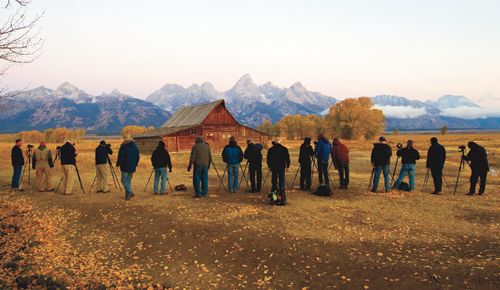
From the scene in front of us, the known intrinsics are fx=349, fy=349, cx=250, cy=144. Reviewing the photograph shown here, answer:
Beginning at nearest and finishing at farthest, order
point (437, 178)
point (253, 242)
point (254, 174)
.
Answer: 1. point (253, 242)
2. point (437, 178)
3. point (254, 174)

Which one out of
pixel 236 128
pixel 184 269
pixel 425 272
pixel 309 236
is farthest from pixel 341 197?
pixel 236 128

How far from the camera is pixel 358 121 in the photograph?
83.4m

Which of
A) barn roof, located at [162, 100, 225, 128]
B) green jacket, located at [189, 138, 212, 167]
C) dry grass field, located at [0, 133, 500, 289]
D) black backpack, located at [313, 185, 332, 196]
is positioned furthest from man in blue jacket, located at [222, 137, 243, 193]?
barn roof, located at [162, 100, 225, 128]

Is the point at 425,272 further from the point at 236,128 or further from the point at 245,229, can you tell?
the point at 236,128

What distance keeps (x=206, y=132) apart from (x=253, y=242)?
45.8 metres

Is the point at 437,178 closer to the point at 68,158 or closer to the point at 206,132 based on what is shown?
the point at 68,158

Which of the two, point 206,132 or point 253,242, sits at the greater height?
point 206,132

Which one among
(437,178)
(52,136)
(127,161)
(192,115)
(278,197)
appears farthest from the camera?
(52,136)

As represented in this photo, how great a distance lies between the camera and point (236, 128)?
57.1m

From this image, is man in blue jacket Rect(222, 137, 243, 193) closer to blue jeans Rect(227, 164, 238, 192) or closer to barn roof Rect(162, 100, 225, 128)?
blue jeans Rect(227, 164, 238, 192)

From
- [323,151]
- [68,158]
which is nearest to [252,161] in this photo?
[323,151]

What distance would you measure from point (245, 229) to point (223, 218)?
1413 mm

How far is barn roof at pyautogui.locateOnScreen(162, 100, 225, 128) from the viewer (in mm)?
55250

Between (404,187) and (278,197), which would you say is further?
(404,187)
